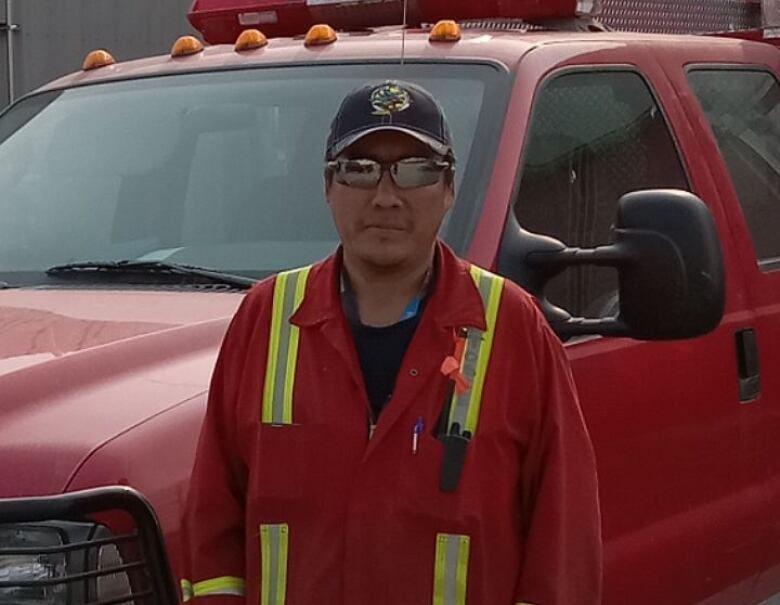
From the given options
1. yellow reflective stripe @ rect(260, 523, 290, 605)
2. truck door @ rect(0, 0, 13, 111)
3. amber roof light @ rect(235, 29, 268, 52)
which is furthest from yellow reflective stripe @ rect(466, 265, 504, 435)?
truck door @ rect(0, 0, 13, 111)

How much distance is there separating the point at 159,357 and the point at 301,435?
58cm

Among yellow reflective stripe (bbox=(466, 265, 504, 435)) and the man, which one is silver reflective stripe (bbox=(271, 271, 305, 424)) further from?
yellow reflective stripe (bbox=(466, 265, 504, 435))

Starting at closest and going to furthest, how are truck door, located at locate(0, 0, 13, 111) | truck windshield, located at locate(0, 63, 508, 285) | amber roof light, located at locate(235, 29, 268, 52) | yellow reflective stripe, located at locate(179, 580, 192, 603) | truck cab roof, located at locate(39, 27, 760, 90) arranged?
yellow reflective stripe, located at locate(179, 580, 192, 603) → truck windshield, located at locate(0, 63, 508, 285) → truck cab roof, located at locate(39, 27, 760, 90) → amber roof light, located at locate(235, 29, 268, 52) → truck door, located at locate(0, 0, 13, 111)

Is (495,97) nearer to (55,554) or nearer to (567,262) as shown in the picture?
(567,262)

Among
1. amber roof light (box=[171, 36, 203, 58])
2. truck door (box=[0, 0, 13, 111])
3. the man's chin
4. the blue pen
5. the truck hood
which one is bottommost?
truck door (box=[0, 0, 13, 111])

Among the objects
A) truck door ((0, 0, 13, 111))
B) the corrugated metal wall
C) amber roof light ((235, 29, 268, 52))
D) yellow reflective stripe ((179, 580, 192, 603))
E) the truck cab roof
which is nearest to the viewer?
yellow reflective stripe ((179, 580, 192, 603))

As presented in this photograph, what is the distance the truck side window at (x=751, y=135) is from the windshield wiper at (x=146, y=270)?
1.49 metres

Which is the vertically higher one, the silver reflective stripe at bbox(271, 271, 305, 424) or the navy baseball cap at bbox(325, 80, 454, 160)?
the navy baseball cap at bbox(325, 80, 454, 160)

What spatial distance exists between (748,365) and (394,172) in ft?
6.38

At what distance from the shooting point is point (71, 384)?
106 inches

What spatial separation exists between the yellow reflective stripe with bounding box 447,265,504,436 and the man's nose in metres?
0.19

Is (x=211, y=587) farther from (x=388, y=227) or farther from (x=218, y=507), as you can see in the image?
(x=388, y=227)

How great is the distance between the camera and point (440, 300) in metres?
2.42

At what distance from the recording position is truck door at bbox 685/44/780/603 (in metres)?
4.15
